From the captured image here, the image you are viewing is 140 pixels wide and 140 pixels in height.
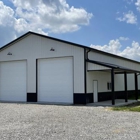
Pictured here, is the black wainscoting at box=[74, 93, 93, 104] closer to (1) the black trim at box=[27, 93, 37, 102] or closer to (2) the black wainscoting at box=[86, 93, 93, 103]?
(2) the black wainscoting at box=[86, 93, 93, 103]

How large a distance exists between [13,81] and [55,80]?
16.3ft

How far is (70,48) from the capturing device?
63.9 ft

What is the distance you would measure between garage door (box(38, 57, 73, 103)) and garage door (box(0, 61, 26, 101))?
81.2 inches

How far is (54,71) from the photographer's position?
20.5 metres

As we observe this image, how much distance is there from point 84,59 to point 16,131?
11.1 metres

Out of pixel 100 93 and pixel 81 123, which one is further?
pixel 100 93

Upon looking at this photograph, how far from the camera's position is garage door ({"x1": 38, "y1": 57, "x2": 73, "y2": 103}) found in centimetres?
1958

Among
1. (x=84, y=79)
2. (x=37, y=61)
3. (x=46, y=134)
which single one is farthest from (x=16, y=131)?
(x=37, y=61)

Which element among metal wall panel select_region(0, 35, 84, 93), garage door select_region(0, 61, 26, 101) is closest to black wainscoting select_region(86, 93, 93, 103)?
metal wall panel select_region(0, 35, 84, 93)

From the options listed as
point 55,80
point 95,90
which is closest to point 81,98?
point 95,90

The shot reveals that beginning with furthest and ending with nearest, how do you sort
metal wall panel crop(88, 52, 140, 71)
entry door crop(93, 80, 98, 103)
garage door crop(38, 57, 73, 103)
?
1. metal wall panel crop(88, 52, 140, 71)
2. entry door crop(93, 80, 98, 103)
3. garage door crop(38, 57, 73, 103)

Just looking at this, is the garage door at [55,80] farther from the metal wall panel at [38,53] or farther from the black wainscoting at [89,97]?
the black wainscoting at [89,97]

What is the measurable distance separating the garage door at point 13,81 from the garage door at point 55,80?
81.2 inches

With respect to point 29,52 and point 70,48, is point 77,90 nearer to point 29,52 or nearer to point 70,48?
point 70,48
